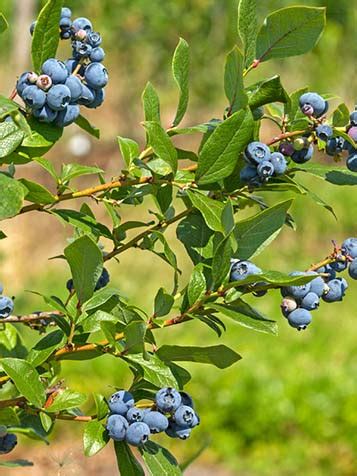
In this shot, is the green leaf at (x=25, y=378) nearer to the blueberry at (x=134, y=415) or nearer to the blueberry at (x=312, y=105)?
the blueberry at (x=134, y=415)

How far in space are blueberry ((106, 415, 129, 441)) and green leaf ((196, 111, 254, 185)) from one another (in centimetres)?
24

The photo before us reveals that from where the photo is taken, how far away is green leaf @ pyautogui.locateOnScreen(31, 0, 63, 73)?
2.73 ft

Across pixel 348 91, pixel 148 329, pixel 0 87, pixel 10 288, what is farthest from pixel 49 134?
pixel 0 87

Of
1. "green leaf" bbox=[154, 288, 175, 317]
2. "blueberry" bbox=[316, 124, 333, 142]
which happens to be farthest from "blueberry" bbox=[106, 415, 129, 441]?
"blueberry" bbox=[316, 124, 333, 142]

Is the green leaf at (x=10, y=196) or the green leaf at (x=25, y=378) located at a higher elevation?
the green leaf at (x=10, y=196)

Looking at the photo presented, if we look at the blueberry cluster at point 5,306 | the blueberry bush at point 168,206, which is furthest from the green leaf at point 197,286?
the blueberry cluster at point 5,306

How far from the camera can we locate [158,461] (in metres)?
0.88

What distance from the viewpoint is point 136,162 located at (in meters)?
0.90

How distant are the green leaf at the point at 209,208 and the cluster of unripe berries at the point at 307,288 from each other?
0.13 ft

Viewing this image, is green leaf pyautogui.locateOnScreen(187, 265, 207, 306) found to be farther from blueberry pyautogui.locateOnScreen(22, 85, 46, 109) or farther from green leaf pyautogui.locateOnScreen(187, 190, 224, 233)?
blueberry pyautogui.locateOnScreen(22, 85, 46, 109)

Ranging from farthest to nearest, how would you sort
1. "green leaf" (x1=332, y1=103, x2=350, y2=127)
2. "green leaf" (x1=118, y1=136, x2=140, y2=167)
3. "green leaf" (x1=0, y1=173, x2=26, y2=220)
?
"green leaf" (x1=118, y1=136, x2=140, y2=167) → "green leaf" (x1=332, y1=103, x2=350, y2=127) → "green leaf" (x1=0, y1=173, x2=26, y2=220)

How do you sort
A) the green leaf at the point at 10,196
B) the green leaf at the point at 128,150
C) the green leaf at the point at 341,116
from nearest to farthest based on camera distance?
the green leaf at the point at 10,196
the green leaf at the point at 341,116
the green leaf at the point at 128,150

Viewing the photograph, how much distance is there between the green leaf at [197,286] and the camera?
866 mm

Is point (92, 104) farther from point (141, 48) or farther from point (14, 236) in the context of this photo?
point (141, 48)
